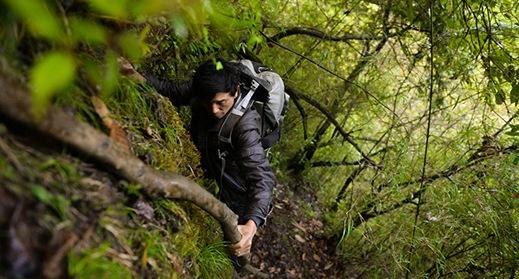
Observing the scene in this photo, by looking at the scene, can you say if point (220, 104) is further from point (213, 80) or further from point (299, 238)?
point (299, 238)

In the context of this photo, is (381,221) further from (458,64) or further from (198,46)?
(198,46)

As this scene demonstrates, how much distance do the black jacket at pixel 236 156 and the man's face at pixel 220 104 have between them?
0.08 m

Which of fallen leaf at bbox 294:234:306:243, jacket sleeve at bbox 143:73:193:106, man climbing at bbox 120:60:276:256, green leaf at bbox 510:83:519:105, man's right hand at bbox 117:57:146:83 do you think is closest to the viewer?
man's right hand at bbox 117:57:146:83

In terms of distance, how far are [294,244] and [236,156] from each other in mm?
4115

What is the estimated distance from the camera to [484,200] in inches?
173

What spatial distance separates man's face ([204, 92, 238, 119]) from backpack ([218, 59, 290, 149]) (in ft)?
0.18

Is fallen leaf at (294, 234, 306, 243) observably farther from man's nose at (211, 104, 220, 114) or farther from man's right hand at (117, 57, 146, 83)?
man's right hand at (117, 57, 146, 83)

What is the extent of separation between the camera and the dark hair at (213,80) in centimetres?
311

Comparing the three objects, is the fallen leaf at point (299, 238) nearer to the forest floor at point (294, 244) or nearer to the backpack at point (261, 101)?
the forest floor at point (294, 244)

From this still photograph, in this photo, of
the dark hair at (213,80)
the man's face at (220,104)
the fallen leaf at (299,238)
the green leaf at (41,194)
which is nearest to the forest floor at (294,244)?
the fallen leaf at (299,238)

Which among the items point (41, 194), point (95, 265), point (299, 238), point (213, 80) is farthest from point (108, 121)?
point (299, 238)

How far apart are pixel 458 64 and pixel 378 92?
1.76m

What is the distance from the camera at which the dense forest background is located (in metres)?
1.25

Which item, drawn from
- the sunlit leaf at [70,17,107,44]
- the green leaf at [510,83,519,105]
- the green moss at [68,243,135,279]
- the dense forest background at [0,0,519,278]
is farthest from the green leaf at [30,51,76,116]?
the green leaf at [510,83,519,105]
